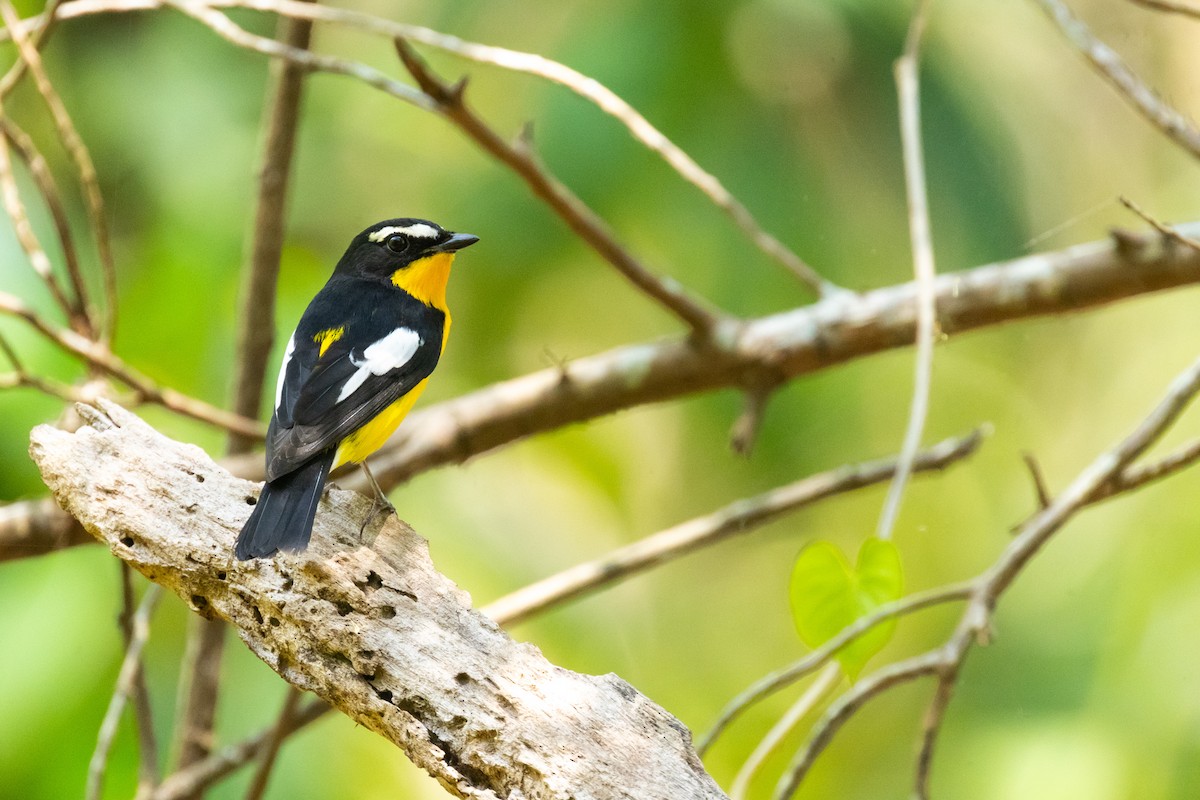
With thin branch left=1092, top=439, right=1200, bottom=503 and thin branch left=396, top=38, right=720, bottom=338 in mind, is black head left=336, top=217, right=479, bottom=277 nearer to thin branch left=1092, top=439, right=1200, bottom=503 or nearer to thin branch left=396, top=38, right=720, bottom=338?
thin branch left=396, top=38, right=720, bottom=338

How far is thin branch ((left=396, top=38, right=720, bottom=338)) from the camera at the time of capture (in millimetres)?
3004

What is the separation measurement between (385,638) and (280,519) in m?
0.30

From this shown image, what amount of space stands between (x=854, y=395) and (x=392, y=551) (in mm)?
4601

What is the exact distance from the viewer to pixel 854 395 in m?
6.39

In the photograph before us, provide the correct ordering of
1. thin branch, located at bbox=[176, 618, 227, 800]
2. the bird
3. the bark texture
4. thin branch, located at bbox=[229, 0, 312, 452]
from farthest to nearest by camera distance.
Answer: thin branch, located at bbox=[176, 618, 227, 800] → thin branch, located at bbox=[229, 0, 312, 452] → the bird → the bark texture

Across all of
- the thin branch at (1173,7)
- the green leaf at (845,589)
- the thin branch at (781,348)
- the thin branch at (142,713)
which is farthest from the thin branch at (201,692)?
the thin branch at (1173,7)

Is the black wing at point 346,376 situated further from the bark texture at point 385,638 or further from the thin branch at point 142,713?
the thin branch at point 142,713

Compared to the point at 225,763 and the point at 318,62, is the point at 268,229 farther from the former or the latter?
the point at 225,763

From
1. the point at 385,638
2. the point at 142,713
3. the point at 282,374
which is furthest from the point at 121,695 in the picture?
the point at 385,638

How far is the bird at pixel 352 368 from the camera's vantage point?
2189mm

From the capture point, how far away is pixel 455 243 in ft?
11.0

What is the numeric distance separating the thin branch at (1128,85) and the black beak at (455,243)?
1.65m

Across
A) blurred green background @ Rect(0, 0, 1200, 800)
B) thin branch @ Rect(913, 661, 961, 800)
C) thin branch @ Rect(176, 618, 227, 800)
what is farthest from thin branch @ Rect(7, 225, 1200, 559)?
thin branch @ Rect(913, 661, 961, 800)

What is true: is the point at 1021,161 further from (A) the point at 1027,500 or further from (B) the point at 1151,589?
(B) the point at 1151,589
